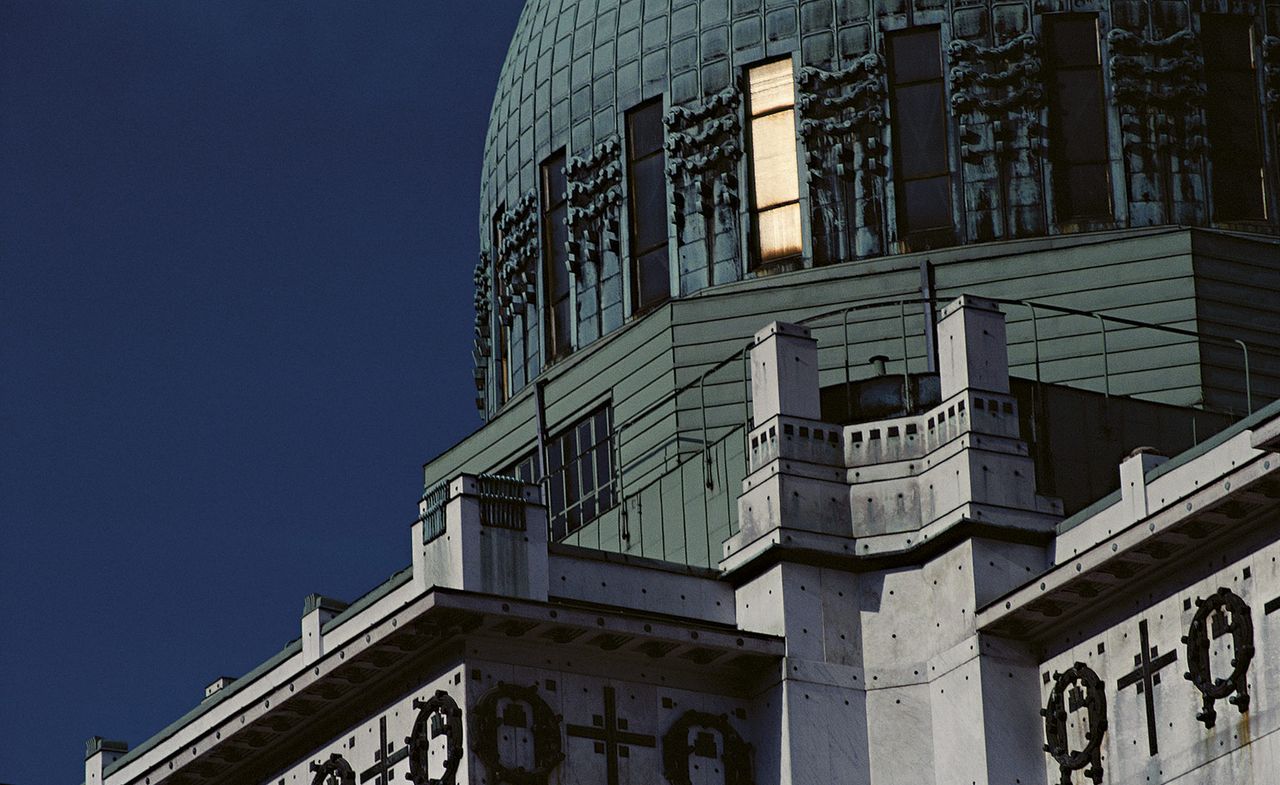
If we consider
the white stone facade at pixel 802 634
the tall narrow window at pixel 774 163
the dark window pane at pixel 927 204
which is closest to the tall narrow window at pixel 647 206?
the tall narrow window at pixel 774 163

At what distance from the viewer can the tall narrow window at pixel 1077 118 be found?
61219 millimetres

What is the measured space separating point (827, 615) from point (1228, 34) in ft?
55.8

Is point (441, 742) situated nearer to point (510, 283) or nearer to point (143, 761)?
point (143, 761)

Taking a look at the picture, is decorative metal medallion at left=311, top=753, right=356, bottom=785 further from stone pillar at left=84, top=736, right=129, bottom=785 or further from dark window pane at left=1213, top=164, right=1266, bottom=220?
dark window pane at left=1213, top=164, right=1266, bottom=220

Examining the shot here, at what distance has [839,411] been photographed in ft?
175

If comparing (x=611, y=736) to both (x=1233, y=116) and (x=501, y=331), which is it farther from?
(x=501, y=331)

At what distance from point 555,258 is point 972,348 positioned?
665 inches

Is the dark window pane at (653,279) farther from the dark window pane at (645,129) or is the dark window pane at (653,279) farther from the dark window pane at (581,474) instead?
the dark window pane at (581,474)

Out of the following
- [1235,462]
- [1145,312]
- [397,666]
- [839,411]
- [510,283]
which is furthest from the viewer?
[510,283]

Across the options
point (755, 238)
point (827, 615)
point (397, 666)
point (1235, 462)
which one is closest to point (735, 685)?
point (827, 615)

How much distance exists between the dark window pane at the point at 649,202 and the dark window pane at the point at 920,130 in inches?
181

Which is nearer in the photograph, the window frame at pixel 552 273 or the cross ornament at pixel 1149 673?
the cross ornament at pixel 1149 673

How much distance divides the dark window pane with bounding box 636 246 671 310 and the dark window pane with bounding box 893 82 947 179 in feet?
15.8

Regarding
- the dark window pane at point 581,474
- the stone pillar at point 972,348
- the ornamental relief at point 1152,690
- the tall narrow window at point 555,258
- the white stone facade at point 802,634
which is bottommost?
the ornamental relief at point 1152,690
